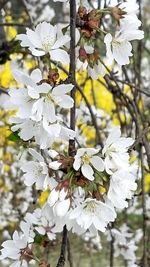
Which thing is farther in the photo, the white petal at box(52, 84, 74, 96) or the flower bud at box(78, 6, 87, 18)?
the flower bud at box(78, 6, 87, 18)

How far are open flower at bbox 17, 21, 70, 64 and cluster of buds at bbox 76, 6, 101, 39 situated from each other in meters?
0.06

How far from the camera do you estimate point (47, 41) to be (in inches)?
51.6

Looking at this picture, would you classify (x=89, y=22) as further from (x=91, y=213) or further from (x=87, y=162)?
(x=91, y=213)

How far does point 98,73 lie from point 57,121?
246mm

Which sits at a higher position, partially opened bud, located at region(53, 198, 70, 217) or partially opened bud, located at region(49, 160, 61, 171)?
partially opened bud, located at region(49, 160, 61, 171)

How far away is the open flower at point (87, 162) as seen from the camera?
1.23 metres

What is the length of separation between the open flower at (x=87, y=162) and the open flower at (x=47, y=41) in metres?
0.20

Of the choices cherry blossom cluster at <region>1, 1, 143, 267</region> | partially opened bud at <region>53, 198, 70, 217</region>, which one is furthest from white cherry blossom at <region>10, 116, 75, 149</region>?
partially opened bud at <region>53, 198, 70, 217</region>

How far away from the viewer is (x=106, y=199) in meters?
1.31

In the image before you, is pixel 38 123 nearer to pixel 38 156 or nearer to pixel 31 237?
pixel 38 156

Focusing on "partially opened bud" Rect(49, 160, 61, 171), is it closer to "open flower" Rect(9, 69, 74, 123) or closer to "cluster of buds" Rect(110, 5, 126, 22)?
"open flower" Rect(9, 69, 74, 123)

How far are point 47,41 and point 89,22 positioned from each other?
0.10 meters

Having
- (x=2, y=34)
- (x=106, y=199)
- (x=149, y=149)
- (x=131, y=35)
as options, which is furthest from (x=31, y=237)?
(x=2, y=34)

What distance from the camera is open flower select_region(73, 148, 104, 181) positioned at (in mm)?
1231
